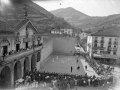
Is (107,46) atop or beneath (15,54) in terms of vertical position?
beneath

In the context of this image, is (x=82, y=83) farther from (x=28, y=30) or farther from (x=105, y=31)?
(x=105, y=31)

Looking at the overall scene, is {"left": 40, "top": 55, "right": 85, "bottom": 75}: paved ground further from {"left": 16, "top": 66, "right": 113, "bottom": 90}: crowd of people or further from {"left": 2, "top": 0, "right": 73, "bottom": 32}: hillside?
{"left": 2, "top": 0, "right": 73, "bottom": 32}: hillside

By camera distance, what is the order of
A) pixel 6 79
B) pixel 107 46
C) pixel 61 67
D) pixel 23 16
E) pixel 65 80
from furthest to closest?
pixel 23 16, pixel 107 46, pixel 61 67, pixel 65 80, pixel 6 79

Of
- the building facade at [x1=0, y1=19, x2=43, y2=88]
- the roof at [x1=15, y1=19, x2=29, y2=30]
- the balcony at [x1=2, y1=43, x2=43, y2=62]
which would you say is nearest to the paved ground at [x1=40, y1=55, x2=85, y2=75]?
the building facade at [x1=0, y1=19, x2=43, y2=88]

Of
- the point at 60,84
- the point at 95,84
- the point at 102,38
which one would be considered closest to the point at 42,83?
the point at 60,84

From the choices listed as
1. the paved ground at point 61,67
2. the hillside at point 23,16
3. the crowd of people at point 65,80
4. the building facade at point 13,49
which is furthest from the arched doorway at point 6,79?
the hillside at point 23,16

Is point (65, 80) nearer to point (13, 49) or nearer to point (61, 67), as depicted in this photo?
Answer: point (13, 49)

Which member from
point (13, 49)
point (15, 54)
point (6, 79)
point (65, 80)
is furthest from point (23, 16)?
point (65, 80)

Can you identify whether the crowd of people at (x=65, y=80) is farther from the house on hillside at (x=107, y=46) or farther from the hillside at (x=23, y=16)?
the hillside at (x=23, y=16)
